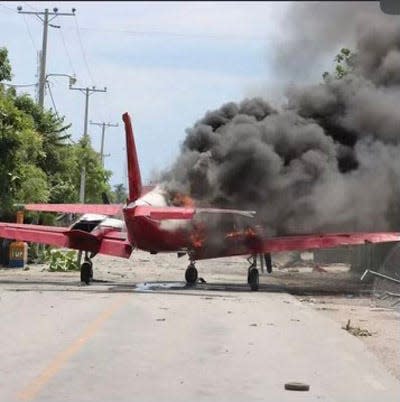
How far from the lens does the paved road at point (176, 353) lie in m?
8.67

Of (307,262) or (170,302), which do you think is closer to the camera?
(170,302)

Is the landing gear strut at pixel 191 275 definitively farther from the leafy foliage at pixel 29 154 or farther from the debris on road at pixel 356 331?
the debris on road at pixel 356 331

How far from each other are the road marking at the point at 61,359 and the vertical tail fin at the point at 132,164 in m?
6.72

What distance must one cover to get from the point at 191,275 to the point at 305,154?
4.65 m

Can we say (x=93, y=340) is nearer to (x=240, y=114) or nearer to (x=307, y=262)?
(x=240, y=114)

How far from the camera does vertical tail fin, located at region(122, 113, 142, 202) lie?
2280 cm

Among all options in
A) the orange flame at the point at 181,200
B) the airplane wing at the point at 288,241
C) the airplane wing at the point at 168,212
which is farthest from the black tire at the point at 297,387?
the orange flame at the point at 181,200

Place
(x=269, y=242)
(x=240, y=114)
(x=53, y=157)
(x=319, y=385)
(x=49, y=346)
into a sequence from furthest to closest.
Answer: (x=53, y=157)
(x=240, y=114)
(x=269, y=242)
(x=49, y=346)
(x=319, y=385)

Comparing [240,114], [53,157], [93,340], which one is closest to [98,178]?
[53,157]

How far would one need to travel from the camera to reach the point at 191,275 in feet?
79.9

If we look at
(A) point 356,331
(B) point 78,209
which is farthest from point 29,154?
(A) point 356,331

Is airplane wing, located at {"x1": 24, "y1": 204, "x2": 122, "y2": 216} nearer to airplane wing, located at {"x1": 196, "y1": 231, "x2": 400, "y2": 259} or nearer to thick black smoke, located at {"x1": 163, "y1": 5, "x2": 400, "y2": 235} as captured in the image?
thick black smoke, located at {"x1": 163, "y1": 5, "x2": 400, "y2": 235}

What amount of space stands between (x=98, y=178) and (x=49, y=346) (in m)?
56.5

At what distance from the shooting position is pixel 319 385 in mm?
9133
